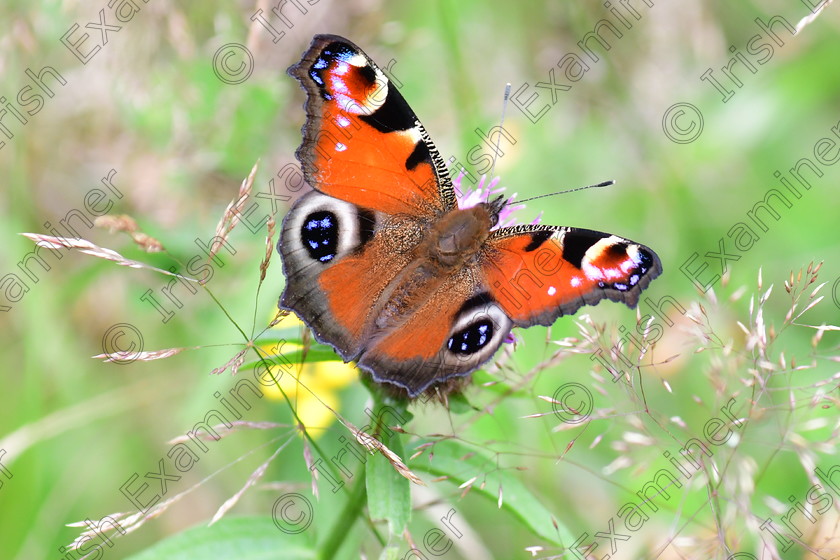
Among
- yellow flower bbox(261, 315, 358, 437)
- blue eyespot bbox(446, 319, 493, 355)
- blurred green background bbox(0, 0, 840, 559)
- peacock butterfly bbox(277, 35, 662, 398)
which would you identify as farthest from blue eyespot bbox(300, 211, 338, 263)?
yellow flower bbox(261, 315, 358, 437)

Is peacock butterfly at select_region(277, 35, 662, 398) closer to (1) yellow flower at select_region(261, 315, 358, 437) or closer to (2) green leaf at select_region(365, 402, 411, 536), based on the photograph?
(2) green leaf at select_region(365, 402, 411, 536)

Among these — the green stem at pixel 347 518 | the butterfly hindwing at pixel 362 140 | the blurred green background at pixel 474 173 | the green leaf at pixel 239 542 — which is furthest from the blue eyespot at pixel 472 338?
the green leaf at pixel 239 542

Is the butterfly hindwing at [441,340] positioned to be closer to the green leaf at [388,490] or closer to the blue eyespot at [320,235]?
the green leaf at [388,490]

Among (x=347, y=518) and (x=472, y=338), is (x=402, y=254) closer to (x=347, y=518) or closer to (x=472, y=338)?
(x=472, y=338)

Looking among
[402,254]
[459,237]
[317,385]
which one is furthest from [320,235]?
[317,385]

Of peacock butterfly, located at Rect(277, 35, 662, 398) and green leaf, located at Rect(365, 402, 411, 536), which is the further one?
peacock butterfly, located at Rect(277, 35, 662, 398)

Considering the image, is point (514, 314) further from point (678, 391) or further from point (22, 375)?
point (22, 375)

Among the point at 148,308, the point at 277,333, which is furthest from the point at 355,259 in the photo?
the point at 148,308

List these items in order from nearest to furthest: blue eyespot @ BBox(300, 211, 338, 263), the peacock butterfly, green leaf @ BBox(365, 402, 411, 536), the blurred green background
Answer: green leaf @ BBox(365, 402, 411, 536) < the peacock butterfly < blue eyespot @ BBox(300, 211, 338, 263) < the blurred green background
